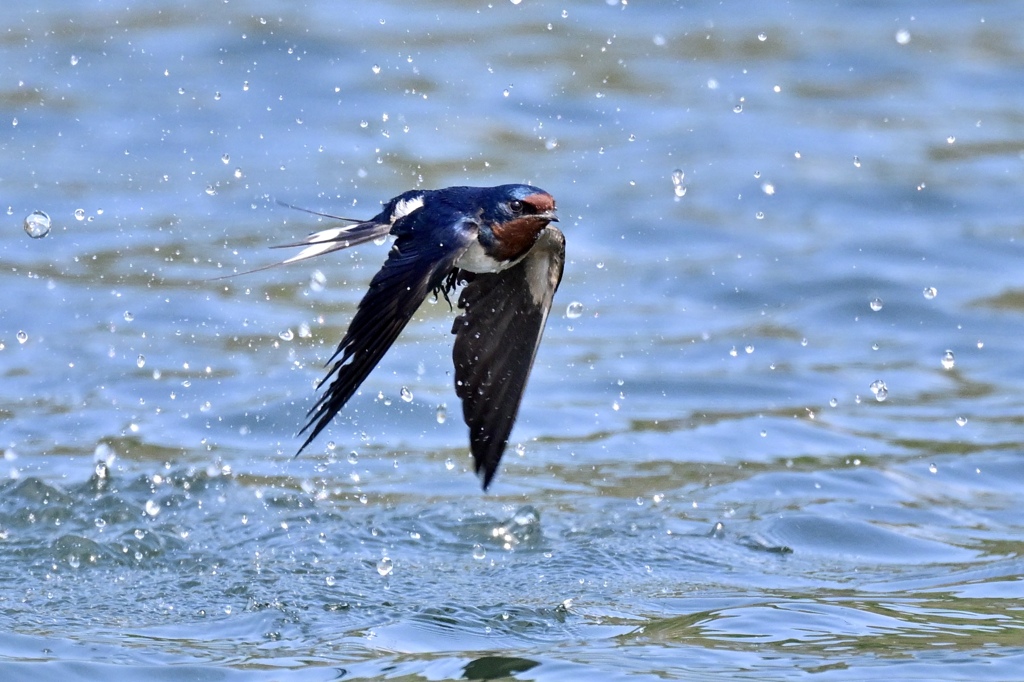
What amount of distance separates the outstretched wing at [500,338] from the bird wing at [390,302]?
69 cm

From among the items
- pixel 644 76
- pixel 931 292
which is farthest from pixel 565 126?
pixel 931 292

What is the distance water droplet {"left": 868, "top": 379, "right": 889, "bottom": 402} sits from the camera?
7.76 m

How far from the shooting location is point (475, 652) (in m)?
4.69

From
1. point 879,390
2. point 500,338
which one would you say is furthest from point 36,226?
point 879,390

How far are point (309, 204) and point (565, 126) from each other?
2.45 metres

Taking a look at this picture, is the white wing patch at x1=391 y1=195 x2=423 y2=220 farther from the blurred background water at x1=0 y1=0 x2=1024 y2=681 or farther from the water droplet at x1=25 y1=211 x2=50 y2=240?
the water droplet at x1=25 y1=211 x2=50 y2=240

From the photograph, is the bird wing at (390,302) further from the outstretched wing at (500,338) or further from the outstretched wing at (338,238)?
the outstretched wing at (500,338)

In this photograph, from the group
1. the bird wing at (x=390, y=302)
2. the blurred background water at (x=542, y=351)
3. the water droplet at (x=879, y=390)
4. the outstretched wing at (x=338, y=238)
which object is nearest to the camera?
the bird wing at (x=390, y=302)

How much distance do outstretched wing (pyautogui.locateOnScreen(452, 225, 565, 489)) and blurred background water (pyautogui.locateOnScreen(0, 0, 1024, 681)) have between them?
55 cm

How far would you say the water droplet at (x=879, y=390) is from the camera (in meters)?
7.76

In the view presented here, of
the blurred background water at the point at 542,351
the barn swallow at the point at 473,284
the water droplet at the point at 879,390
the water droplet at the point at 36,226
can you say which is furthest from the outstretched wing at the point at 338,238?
the water droplet at the point at 879,390

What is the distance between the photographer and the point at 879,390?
25.5 feet

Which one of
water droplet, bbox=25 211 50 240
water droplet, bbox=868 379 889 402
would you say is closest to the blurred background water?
water droplet, bbox=868 379 889 402

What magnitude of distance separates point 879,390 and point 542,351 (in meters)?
1.65
